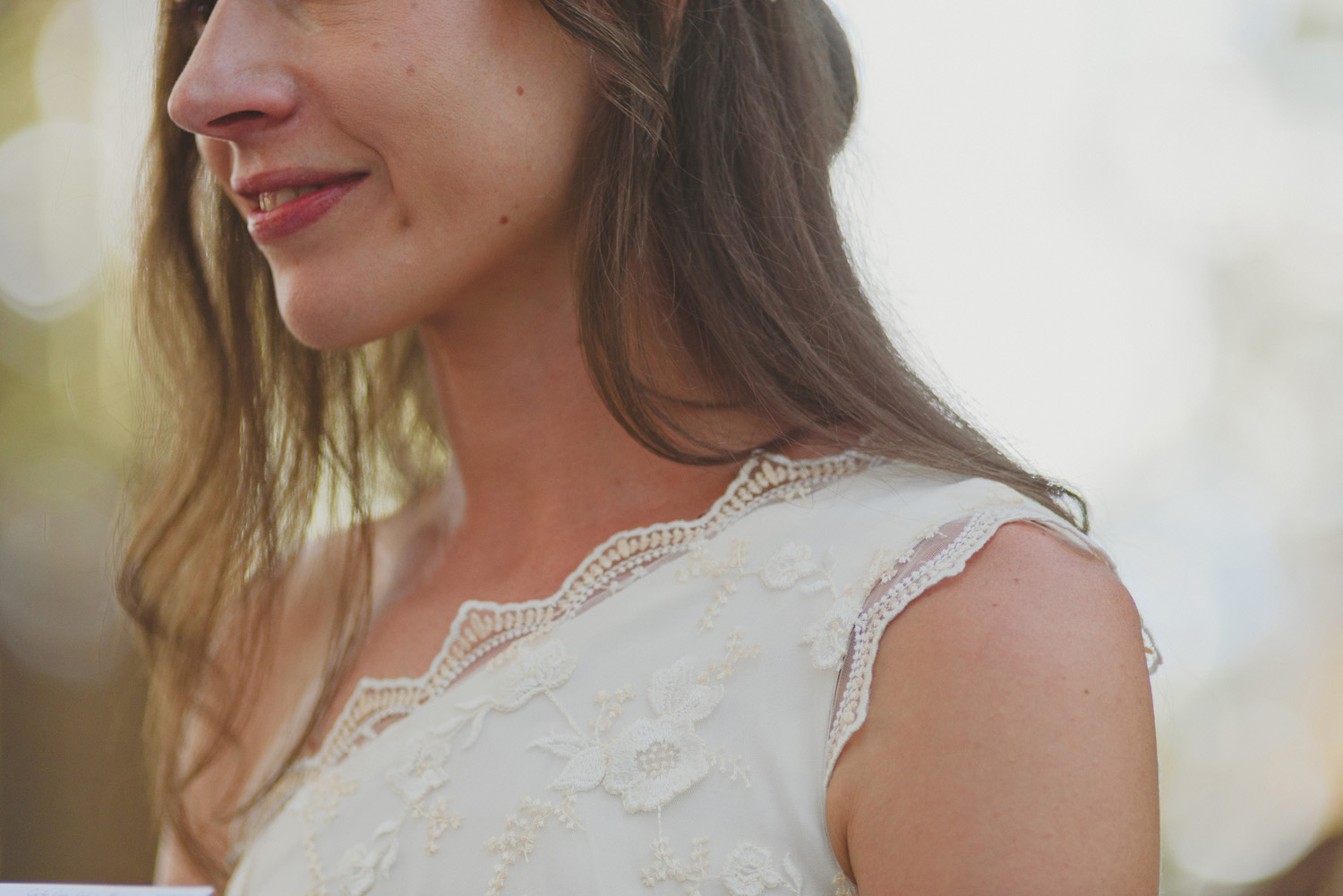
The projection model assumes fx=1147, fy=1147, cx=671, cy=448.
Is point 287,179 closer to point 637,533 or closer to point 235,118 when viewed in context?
point 235,118

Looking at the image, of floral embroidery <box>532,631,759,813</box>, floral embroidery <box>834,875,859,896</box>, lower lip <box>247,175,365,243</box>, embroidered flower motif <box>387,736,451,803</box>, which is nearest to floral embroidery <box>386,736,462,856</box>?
embroidered flower motif <box>387,736,451,803</box>

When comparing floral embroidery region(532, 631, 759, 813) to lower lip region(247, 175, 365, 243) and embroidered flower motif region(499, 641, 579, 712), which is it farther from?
lower lip region(247, 175, 365, 243)

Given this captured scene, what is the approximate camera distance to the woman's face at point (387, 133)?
1.26 metres

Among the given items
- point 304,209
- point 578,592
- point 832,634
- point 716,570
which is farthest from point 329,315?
point 832,634

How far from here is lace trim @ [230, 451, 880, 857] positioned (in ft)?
4.28

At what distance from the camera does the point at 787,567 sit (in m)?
1.21

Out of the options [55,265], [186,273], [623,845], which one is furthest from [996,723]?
[55,265]

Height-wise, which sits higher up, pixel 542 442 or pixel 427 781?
pixel 542 442

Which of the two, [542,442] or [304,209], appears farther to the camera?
[542,442]

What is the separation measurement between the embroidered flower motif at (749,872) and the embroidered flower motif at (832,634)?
18cm

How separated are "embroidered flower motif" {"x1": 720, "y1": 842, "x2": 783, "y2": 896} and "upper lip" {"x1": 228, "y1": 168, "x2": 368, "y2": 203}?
33.2 inches

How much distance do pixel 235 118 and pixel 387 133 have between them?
0.69ft

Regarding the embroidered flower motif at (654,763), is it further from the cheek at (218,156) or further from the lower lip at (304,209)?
the cheek at (218,156)

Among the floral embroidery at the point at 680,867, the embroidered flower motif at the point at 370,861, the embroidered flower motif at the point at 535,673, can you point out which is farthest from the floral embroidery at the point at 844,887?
the embroidered flower motif at the point at 370,861
